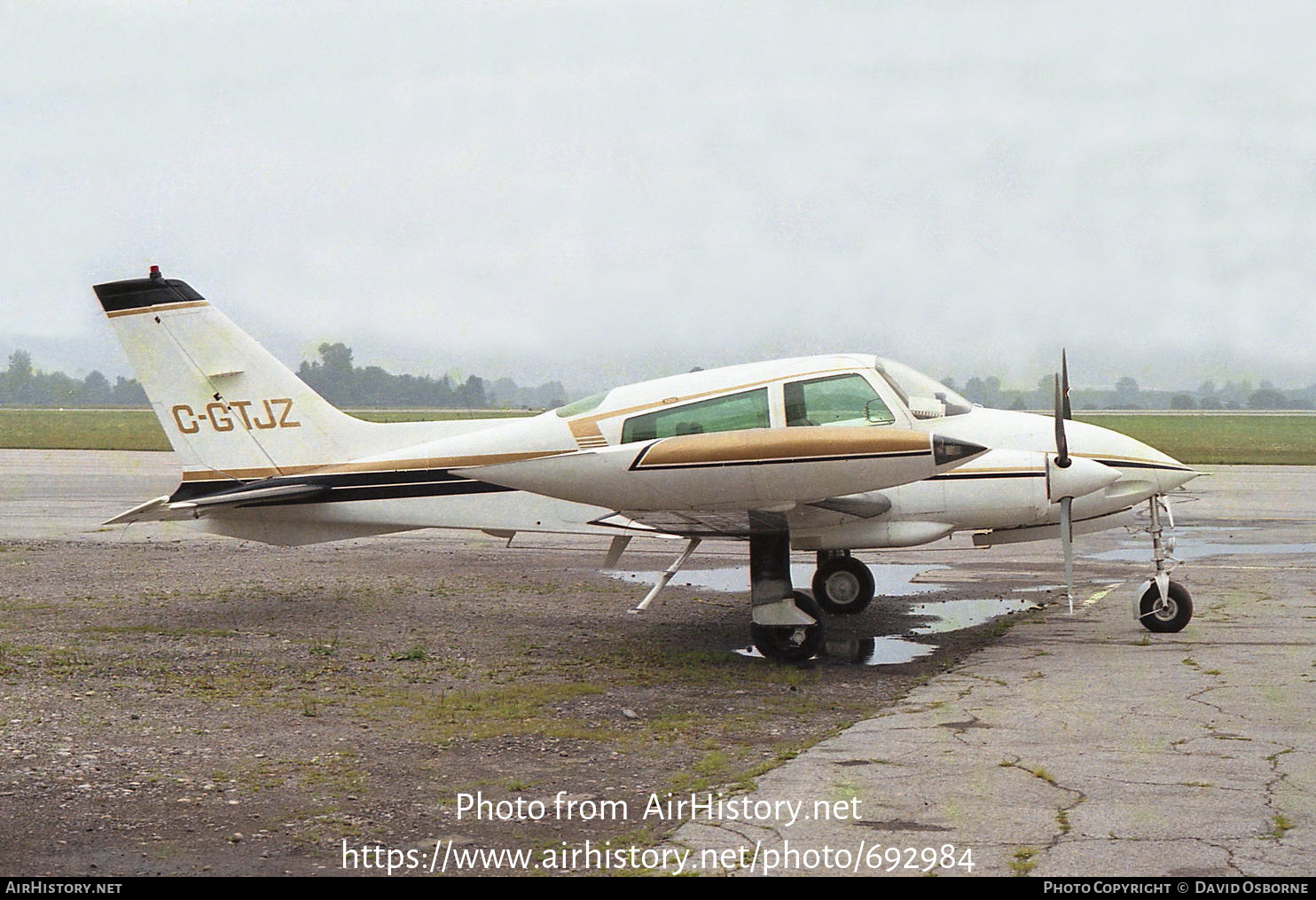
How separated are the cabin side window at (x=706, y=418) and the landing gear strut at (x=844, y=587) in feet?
9.39

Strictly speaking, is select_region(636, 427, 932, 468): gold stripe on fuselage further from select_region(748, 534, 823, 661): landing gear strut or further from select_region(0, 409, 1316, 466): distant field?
select_region(0, 409, 1316, 466): distant field

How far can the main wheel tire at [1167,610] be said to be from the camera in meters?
11.3

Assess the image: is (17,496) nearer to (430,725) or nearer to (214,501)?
(214,501)

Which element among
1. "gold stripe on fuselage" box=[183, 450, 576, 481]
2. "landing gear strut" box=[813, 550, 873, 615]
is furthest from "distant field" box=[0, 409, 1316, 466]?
"landing gear strut" box=[813, 550, 873, 615]

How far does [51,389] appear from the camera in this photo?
177000mm

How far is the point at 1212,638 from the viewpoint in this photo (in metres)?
11.0

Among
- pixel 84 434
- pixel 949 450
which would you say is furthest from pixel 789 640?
pixel 84 434

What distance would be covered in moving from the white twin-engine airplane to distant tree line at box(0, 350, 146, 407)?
158002mm

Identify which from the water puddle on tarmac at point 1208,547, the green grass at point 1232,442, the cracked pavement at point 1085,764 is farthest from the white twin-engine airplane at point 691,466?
the green grass at point 1232,442

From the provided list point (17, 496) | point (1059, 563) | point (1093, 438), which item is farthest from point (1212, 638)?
point (17, 496)

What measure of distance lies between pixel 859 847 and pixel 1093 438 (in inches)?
297

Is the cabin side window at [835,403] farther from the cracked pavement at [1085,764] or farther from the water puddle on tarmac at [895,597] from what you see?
the cracked pavement at [1085,764]

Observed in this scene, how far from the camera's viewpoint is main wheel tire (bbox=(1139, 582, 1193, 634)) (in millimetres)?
11258

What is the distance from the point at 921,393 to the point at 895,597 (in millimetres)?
3731
